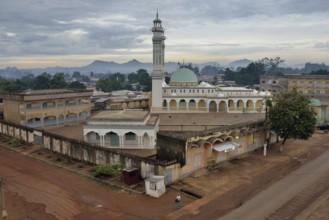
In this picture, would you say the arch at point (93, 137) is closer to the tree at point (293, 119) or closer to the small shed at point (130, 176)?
the small shed at point (130, 176)

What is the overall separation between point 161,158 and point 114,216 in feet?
29.2

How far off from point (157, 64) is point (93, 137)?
28.0 m

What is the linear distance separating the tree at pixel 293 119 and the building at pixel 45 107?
108 ft

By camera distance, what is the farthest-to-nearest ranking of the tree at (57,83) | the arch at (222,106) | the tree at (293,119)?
the tree at (57,83) → the arch at (222,106) → the tree at (293,119)

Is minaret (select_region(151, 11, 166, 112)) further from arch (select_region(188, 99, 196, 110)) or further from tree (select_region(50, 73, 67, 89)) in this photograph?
tree (select_region(50, 73, 67, 89))

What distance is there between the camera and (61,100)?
52.1m

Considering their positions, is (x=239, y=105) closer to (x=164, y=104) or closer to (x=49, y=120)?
(x=164, y=104)

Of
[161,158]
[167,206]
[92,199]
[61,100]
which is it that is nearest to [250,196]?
[167,206]

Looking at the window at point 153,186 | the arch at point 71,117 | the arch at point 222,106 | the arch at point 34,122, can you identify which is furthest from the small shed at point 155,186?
the arch at point 222,106

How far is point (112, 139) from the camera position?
37438mm

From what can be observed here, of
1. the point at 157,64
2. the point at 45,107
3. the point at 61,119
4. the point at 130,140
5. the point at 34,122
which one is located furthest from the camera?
the point at 157,64

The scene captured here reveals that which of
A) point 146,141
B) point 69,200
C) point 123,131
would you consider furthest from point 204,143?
point 69,200

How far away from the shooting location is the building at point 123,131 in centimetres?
3656

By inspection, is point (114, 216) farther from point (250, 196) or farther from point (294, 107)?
point (294, 107)
